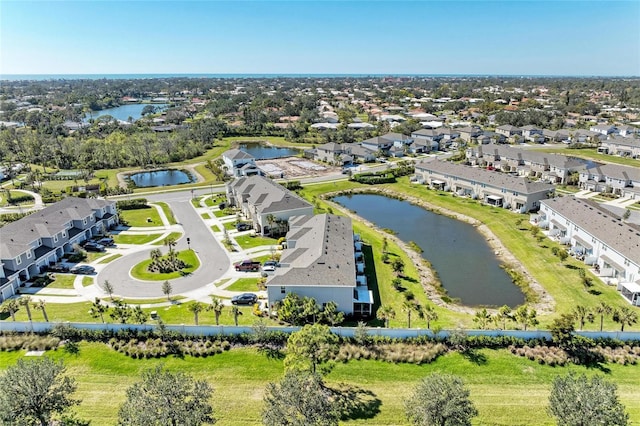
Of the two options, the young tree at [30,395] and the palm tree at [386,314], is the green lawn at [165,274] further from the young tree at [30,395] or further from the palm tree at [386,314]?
the palm tree at [386,314]

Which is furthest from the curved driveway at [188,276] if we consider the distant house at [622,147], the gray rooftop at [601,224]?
the distant house at [622,147]

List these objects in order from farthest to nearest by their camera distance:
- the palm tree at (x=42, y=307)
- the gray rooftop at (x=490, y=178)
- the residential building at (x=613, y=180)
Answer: the residential building at (x=613, y=180) → the gray rooftop at (x=490, y=178) → the palm tree at (x=42, y=307)

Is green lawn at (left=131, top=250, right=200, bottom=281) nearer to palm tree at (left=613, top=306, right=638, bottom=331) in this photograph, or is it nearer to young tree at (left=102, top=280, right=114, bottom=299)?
young tree at (left=102, top=280, right=114, bottom=299)

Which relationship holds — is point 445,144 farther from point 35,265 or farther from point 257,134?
point 35,265

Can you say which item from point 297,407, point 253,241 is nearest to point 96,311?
point 253,241

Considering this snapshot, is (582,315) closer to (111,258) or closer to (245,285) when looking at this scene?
(245,285)

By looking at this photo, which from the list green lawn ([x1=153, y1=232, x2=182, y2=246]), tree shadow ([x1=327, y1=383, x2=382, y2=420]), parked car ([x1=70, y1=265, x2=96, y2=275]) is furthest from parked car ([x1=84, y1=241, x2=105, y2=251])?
tree shadow ([x1=327, y1=383, x2=382, y2=420])
